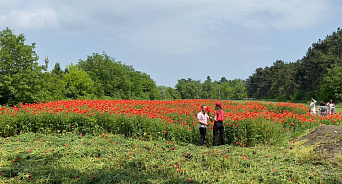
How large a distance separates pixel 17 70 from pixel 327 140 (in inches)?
792

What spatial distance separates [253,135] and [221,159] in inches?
98.3

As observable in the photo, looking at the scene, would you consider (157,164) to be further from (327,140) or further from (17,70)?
(17,70)

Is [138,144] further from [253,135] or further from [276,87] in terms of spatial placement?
[276,87]

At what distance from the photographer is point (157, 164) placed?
Result: 5.77 metres

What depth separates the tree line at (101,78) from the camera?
59.7ft

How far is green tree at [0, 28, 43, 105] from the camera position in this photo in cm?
1762

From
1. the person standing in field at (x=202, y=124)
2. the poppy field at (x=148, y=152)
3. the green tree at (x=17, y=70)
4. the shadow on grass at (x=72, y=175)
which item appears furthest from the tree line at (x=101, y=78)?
the person standing in field at (x=202, y=124)

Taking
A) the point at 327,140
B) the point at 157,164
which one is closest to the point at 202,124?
the point at 157,164

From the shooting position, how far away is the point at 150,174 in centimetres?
531

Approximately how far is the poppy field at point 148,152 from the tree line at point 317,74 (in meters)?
29.5

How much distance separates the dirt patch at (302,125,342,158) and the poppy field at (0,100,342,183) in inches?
12.2

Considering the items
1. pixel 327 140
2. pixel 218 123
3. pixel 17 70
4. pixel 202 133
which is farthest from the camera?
pixel 17 70

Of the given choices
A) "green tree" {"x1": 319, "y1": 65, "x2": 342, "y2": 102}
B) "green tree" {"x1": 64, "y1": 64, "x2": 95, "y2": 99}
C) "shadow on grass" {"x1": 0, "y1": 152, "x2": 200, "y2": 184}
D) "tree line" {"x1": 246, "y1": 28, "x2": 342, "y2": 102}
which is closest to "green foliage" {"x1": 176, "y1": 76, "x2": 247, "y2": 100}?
"tree line" {"x1": 246, "y1": 28, "x2": 342, "y2": 102}

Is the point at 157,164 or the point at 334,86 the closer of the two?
the point at 157,164
